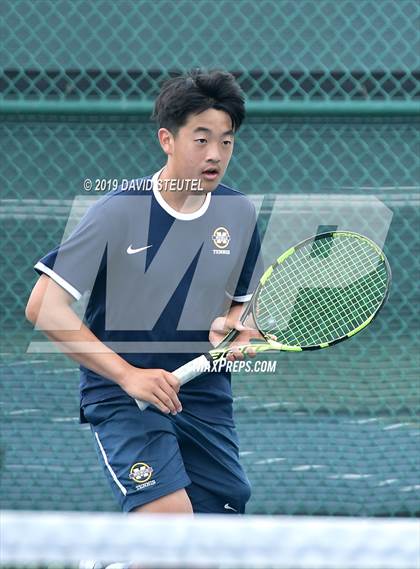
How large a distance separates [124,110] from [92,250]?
1504mm

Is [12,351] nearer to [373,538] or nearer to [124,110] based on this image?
[124,110]

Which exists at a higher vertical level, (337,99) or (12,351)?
(337,99)

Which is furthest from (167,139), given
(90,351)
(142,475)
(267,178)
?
(267,178)

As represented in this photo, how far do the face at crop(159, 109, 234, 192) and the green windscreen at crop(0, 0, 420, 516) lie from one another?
1.29 meters

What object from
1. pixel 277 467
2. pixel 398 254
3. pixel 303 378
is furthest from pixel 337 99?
pixel 277 467

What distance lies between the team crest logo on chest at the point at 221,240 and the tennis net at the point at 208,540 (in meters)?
1.46

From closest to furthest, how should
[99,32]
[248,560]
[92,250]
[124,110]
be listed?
[248,560]
[92,250]
[124,110]
[99,32]

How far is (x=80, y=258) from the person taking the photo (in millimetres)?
3182

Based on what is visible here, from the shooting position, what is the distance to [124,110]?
181 inches

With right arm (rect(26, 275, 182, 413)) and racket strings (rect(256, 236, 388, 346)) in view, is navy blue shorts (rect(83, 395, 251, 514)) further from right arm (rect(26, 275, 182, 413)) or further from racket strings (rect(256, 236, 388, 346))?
racket strings (rect(256, 236, 388, 346))

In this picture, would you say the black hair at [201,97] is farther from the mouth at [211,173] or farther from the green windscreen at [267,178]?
the green windscreen at [267,178]

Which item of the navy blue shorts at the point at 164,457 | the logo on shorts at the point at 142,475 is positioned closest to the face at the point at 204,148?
the navy blue shorts at the point at 164,457

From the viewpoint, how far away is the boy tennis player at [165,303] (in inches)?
125

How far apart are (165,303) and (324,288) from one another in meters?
0.67
